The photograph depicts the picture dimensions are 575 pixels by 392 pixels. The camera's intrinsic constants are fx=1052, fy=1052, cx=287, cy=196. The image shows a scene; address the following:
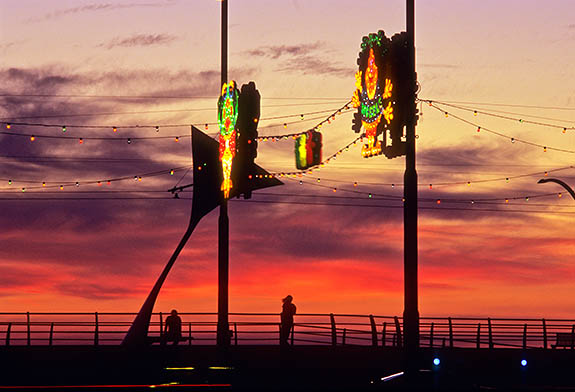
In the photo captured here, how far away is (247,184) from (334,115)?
450 centimetres

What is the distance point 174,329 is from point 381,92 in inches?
560

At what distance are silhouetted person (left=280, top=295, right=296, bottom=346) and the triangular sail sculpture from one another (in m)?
4.47

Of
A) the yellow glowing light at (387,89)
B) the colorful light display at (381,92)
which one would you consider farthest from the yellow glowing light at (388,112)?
the yellow glowing light at (387,89)

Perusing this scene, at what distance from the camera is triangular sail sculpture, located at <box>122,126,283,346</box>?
3872 centimetres

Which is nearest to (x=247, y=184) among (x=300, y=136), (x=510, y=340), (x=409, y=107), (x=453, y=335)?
(x=300, y=136)

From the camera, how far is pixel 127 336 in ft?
129

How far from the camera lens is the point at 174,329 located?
1534 inches

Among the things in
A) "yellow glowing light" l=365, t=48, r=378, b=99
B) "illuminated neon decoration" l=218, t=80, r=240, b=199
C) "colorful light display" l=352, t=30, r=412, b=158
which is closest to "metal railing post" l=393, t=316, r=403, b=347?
"illuminated neon decoration" l=218, t=80, r=240, b=199

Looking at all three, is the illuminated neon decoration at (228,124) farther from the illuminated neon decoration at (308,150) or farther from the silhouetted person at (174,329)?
the silhouetted person at (174,329)

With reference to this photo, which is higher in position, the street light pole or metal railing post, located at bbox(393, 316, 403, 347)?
the street light pole

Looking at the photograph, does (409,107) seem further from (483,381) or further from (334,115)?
(334,115)

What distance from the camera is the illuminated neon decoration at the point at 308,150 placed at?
3631cm

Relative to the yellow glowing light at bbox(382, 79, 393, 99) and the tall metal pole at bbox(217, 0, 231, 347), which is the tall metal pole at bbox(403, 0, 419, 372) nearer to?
the yellow glowing light at bbox(382, 79, 393, 99)

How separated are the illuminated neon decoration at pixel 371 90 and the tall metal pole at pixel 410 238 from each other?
3.63m
